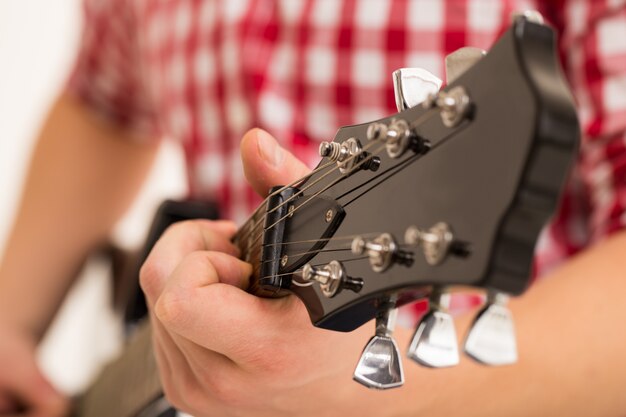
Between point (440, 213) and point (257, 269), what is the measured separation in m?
0.19

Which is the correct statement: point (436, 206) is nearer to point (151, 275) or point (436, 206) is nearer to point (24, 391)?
point (151, 275)

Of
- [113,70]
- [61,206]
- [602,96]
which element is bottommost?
[61,206]

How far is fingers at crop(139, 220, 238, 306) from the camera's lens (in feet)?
1.69

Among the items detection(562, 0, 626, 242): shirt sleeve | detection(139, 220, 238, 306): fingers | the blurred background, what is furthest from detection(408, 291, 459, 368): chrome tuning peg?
the blurred background

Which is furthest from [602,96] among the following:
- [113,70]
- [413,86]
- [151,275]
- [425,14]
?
[113,70]

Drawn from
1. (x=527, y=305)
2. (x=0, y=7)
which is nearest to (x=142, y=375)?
(x=527, y=305)

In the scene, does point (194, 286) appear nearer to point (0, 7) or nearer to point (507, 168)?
point (507, 168)

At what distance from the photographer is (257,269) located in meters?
0.50

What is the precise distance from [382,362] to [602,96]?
1.31 ft

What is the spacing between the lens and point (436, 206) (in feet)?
1.16

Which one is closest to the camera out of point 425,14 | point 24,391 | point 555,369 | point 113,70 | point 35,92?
point 555,369

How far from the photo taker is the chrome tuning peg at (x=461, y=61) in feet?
1.19

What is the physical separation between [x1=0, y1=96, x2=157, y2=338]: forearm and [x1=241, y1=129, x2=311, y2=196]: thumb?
2.81ft

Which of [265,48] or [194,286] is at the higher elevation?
[265,48]
